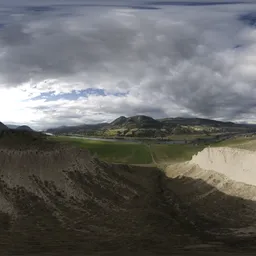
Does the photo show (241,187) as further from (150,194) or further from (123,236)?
(123,236)

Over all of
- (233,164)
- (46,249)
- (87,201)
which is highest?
(233,164)

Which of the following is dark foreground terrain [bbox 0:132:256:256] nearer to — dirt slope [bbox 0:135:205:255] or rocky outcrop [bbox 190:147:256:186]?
dirt slope [bbox 0:135:205:255]

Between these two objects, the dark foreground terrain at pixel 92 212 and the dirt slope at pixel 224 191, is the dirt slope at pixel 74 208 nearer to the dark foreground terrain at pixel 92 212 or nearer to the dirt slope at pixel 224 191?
the dark foreground terrain at pixel 92 212

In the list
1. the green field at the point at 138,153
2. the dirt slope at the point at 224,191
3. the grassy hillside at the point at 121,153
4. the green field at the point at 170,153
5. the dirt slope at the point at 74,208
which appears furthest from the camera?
the green field at the point at 170,153

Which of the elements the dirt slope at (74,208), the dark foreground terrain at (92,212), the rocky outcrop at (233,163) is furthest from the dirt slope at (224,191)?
the dirt slope at (74,208)

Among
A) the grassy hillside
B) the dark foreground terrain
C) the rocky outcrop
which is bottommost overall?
the dark foreground terrain

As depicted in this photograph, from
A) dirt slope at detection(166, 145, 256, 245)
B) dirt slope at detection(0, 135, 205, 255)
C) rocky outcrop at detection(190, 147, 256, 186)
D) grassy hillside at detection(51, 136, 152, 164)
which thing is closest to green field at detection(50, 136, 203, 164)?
grassy hillside at detection(51, 136, 152, 164)

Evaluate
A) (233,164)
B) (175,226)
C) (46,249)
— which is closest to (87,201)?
(175,226)

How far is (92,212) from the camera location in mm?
34062

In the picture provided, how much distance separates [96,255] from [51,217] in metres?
10.6

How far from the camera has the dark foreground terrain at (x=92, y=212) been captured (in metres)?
25.1

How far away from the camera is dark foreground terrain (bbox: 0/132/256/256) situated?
990 inches

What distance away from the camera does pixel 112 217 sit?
32.9 m

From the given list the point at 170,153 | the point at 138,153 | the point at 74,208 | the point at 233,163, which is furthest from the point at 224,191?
the point at 170,153
